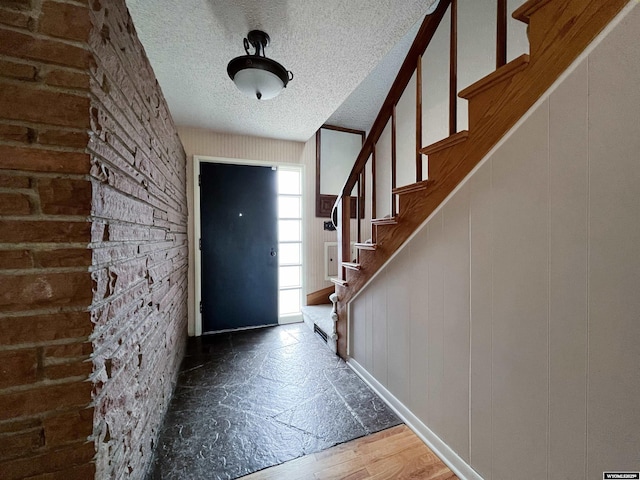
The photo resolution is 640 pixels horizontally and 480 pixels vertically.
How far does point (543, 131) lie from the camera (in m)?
0.91

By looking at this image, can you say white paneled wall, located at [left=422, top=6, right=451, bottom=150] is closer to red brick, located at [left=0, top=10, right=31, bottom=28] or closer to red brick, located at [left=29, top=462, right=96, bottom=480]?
red brick, located at [left=0, top=10, right=31, bottom=28]

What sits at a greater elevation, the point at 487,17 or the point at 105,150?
the point at 487,17

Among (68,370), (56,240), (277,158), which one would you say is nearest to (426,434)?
(68,370)

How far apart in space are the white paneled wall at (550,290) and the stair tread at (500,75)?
0.50ft

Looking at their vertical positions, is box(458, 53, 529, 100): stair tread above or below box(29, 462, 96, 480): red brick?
above

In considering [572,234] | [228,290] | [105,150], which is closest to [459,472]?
[572,234]

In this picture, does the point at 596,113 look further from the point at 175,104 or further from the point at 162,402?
the point at 175,104

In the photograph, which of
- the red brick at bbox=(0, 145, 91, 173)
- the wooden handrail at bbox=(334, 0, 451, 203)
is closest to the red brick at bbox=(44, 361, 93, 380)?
the red brick at bbox=(0, 145, 91, 173)

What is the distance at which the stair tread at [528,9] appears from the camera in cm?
83

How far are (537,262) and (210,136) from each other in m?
3.18

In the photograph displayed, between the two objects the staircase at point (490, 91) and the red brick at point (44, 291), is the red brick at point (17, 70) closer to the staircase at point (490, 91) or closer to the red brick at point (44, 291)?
the red brick at point (44, 291)

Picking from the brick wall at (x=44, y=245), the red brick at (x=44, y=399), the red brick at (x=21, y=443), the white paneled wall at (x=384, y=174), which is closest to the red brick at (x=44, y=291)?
the brick wall at (x=44, y=245)

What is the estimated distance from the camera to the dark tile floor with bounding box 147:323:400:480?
4.33ft

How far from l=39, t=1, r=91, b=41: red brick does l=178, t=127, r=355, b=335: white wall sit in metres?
2.33
